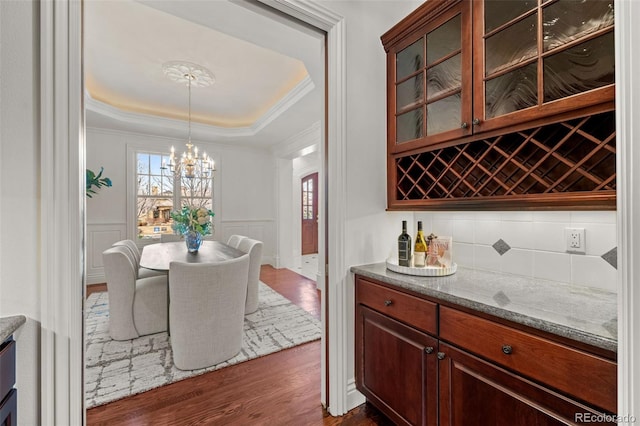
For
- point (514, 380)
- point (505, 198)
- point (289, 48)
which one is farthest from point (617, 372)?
point (289, 48)

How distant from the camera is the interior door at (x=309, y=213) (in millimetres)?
7840

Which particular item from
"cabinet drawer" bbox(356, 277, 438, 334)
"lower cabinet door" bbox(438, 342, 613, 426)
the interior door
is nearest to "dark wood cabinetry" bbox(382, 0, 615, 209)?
"cabinet drawer" bbox(356, 277, 438, 334)

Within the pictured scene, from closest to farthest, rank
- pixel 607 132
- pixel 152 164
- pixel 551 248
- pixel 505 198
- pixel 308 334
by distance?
pixel 607 132
pixel 505 198
pixel 551 248
pixel 308 334
pixel 152 164

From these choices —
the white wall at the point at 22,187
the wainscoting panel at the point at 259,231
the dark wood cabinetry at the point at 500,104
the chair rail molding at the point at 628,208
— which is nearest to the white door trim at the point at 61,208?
the white wall at the point at 22,187

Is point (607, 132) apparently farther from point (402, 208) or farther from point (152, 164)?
point (152, 164)

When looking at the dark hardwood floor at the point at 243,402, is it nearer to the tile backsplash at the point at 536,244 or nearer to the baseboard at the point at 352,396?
the baseboard at the point at 352,396

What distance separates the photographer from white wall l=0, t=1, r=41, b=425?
3.08 feet

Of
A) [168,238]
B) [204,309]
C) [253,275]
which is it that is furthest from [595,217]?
[168,238]

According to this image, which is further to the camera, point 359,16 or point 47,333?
point 359,16

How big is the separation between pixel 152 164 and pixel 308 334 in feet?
14.4

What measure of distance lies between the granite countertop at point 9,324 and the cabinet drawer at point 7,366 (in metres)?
0.05

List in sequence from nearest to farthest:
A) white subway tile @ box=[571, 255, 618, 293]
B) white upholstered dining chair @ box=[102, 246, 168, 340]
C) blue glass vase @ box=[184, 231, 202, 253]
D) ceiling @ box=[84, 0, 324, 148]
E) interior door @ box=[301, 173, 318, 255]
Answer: white subway tile @ box=[571, 255, 618, 293]
ceiling @ box=[84, 0, 324, 148]
white upholstered dining chair @ box=[102, 246, 168, 340]
blue glass vase @ box=[184, 231, 202, 253]
interior door @ box=[301, 173, 318, 255]

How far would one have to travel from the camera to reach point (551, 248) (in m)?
1.38

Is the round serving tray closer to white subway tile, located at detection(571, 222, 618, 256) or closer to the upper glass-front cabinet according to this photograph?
white subway tile, located at detection(571, 222, 618, 256)
